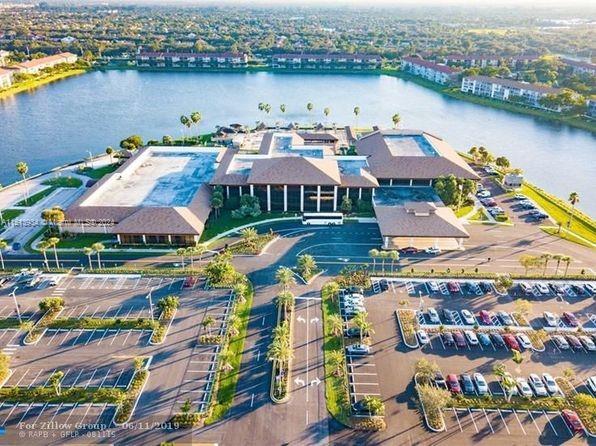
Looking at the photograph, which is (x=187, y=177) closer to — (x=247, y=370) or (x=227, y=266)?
(x=227, y=266)

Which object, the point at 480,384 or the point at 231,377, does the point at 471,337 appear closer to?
the point at 480,384

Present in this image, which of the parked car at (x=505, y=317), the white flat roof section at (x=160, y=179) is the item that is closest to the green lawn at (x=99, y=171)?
the white flat roof section at (x=160, y=179)

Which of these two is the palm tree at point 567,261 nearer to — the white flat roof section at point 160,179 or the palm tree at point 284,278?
the palm tree at point 284,278

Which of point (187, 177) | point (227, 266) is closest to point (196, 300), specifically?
point (227, 266)

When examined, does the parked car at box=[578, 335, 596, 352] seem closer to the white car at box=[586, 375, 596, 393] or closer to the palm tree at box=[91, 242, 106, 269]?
the white car at box=[586, 375, 596, 393]

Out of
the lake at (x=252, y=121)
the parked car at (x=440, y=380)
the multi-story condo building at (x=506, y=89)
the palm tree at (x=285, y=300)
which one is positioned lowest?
the lake at (x=252, y=121)

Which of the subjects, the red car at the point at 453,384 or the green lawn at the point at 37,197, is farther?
the green lawn at the point at 37,197
